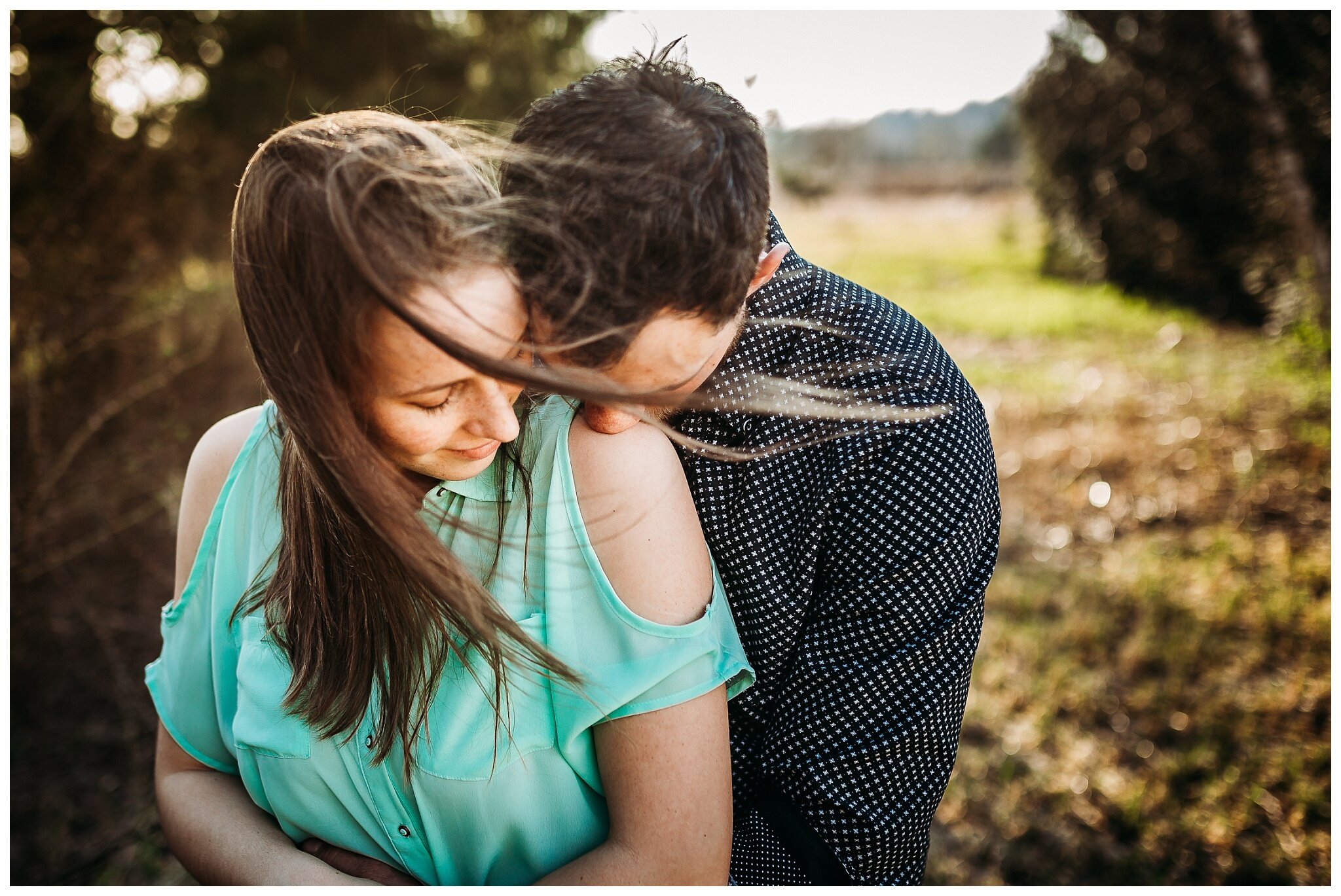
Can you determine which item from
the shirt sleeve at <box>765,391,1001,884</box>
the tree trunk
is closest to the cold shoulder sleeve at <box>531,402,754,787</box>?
the shirt sleeve at <box>765,391,1001,884</box>

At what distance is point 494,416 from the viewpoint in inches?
46.8

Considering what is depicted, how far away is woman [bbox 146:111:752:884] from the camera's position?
1.10m

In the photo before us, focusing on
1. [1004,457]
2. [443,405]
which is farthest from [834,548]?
[1004,457]

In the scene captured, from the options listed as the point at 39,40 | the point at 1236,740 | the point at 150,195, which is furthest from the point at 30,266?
the point at 1236,740

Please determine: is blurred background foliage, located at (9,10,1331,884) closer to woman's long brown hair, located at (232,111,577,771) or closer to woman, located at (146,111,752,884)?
woman's long brown hair, located at (232,111,577,771)

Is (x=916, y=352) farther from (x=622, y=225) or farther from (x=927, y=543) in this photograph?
(x=622, y=225)

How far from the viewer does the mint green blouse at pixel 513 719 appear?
1.29 meters

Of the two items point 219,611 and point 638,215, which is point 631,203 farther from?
point 219,611

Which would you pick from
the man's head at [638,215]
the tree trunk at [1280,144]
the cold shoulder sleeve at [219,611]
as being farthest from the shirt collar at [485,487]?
the tree trunk at [1280,144]

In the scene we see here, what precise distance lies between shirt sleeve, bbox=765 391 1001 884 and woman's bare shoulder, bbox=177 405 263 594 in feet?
3.56

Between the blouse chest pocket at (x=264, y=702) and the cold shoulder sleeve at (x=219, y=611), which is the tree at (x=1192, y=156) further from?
the blouse chest pocket at (x=264, y=702)

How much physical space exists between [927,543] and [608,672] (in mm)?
581

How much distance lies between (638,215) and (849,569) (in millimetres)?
718

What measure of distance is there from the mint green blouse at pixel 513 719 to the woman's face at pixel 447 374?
0.13 m
